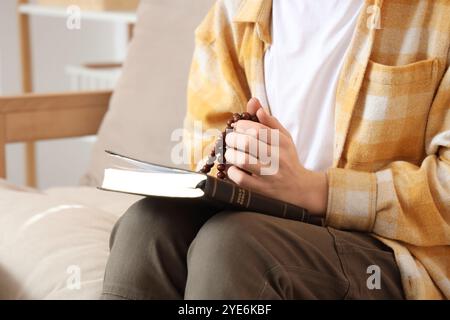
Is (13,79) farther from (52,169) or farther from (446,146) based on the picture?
(446,146)

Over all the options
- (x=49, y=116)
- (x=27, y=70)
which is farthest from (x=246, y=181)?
(x=27, y=70)

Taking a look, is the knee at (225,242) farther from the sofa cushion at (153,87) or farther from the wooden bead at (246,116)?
the sofa cushion at (153,87)

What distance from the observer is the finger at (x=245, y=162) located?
994 mm

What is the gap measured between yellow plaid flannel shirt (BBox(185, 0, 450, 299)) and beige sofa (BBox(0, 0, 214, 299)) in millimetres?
440

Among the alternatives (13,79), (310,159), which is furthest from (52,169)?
(310,159)

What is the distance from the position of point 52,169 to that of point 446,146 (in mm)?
2182

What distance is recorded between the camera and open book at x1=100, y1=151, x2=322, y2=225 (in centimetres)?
86

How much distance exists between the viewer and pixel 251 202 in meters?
0.92

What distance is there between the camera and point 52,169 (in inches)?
118

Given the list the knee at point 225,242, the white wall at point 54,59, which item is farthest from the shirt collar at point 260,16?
the white wall at point 54,59

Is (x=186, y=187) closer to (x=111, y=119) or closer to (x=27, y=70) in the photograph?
A: (x=111, y=119)

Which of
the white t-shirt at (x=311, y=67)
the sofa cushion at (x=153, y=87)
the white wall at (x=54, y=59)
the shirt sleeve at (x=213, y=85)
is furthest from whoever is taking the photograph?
the white wall at (x=54, y=59)

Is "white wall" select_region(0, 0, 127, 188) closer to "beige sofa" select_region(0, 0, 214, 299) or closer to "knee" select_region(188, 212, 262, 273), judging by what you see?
"beige sofa" select_region(0, 0, 214, 299)

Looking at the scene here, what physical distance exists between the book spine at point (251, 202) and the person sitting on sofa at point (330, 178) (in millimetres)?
18
